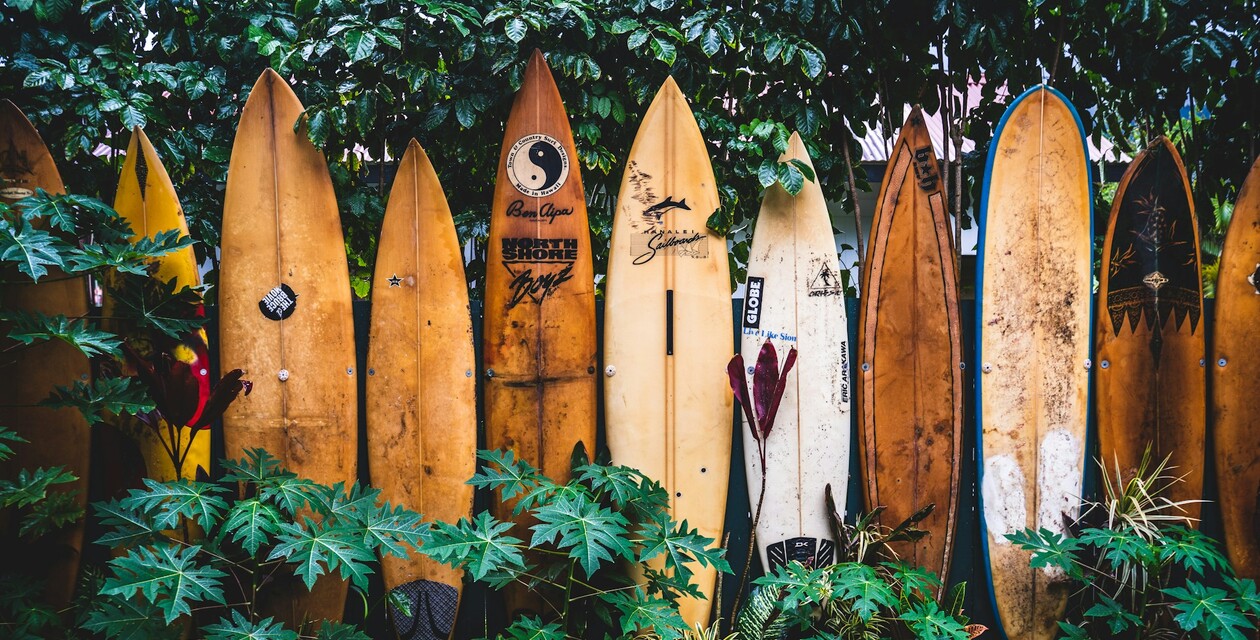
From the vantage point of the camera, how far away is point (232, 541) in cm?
168

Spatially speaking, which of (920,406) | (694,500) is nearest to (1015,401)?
(920,406)

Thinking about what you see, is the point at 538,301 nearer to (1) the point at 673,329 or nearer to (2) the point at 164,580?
(1) the point at 673,329

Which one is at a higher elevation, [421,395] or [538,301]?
[538,301]

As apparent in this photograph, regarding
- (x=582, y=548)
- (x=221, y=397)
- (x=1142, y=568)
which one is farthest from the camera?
(x=1142, y=568)

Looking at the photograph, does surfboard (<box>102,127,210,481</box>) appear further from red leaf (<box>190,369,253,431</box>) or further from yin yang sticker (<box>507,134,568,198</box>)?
yin yang sticker (<box>507,134,568,198</box>)

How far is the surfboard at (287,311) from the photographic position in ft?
7.06

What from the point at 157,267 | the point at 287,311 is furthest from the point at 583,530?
the point at 157,267

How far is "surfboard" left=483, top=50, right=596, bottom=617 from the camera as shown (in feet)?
7.27

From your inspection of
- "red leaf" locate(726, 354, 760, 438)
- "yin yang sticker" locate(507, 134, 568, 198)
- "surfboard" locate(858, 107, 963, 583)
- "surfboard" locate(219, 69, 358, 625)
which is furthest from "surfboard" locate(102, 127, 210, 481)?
"surfboard" locate(858, 107, 963, 583)

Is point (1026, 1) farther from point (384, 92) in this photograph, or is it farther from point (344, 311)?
point (344, 311)

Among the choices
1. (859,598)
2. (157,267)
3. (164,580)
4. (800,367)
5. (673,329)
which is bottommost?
(859,598)

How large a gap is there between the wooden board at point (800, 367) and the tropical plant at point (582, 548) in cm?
39

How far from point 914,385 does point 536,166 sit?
128 centimetres

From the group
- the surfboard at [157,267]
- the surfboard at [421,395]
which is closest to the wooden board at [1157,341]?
the surfboard at [421,395]
